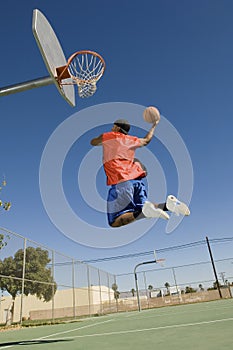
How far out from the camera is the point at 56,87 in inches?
159

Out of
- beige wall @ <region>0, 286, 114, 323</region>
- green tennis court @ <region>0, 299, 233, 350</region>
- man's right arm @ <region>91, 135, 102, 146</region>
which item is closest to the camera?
green tennis court @ <region>0, 299, 233, 350</region>

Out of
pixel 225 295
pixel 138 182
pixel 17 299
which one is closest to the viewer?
pixel 138 182

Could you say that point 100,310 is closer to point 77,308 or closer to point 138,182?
point 77,308

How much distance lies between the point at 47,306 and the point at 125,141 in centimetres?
1222

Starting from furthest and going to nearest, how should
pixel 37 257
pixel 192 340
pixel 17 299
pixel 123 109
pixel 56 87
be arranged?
pixel 37 257
pixel 17 299
pixel 123 109
pixel 56 87
pixel 192 340

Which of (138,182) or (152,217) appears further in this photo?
(138,182)

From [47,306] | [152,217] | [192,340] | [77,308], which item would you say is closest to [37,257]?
[47,306]

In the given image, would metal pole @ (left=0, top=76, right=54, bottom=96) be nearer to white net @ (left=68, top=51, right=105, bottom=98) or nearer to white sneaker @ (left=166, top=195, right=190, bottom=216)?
white net @ (left=68, top=51, right=105, bottom=98)

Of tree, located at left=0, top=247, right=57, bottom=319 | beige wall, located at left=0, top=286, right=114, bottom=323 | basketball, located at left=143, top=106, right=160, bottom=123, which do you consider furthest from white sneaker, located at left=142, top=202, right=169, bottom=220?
beige wall, located at left=0, top=286, right=114, bottom=323

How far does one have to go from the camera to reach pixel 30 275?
10805 millimetres

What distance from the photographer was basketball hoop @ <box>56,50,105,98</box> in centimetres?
438

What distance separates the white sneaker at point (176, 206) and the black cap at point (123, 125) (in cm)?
103

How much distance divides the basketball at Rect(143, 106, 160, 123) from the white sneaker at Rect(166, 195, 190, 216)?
1.11 meters

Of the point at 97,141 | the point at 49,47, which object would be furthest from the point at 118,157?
the point at 49,47
